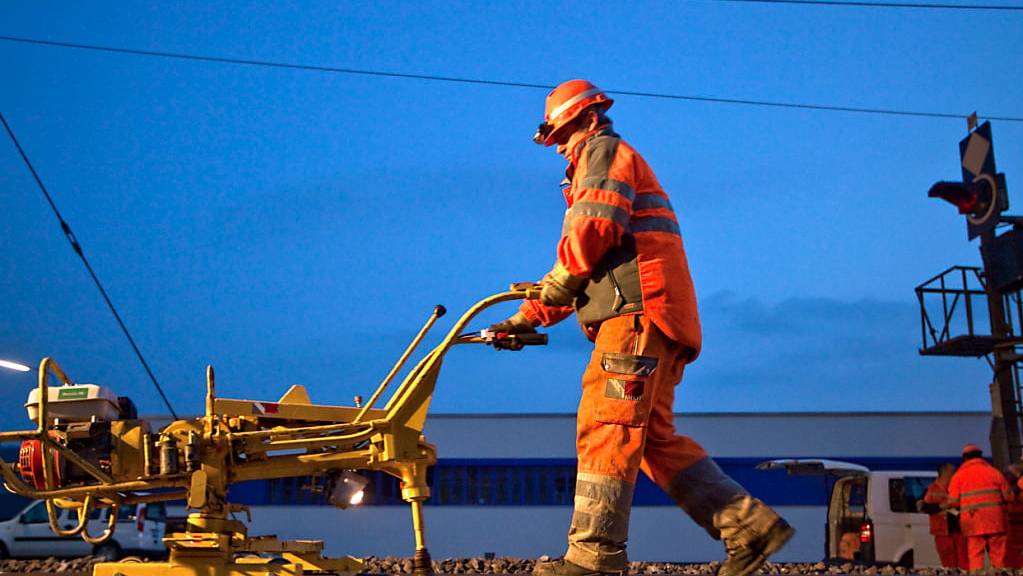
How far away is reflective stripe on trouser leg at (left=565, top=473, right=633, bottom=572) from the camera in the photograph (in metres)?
4.24

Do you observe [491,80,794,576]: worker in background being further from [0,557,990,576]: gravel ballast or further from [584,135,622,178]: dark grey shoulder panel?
[0,557,990,576]: gravel ballast

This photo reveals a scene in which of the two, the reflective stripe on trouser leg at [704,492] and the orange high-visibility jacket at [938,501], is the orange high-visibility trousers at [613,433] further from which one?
the orange high-visibility jacket at [938,501]

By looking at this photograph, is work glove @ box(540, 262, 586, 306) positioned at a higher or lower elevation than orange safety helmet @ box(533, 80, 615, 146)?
lower

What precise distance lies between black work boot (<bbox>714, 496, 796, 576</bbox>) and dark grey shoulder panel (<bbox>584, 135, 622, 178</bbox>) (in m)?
1.51

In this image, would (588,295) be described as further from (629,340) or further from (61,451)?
(61,451)

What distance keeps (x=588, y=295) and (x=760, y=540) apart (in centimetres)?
125

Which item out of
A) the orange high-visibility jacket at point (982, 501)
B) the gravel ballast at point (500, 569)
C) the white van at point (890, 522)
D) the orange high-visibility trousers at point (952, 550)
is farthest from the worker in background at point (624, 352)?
the white van at point (890, 522)

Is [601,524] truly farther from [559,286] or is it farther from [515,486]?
[515,486]

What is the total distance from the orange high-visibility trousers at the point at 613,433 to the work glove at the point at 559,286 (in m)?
0.24

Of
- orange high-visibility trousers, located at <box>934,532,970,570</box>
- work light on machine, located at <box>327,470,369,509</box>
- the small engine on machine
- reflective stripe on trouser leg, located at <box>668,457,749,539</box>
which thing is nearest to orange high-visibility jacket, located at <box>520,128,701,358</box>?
reflective stripe on trouser leg, located at <box>668,457,749,539</box>

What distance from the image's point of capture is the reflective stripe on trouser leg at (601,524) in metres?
4.24

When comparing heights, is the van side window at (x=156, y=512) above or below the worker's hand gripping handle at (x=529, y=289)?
above

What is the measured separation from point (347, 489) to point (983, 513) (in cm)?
930

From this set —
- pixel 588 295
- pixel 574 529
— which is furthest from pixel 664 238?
pixel 574 529
